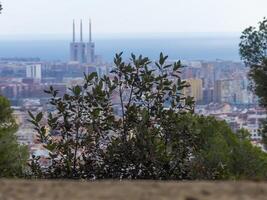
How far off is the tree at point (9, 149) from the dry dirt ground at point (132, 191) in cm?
316

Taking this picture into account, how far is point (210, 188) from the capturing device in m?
4.05

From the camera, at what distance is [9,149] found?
27.7 feet

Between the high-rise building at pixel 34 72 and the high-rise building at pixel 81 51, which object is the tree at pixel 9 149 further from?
the high-rise building at pixel 81 51

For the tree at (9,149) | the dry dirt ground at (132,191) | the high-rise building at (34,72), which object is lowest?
the tree at (9,149)

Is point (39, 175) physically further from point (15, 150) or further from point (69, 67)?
point (69, 67)

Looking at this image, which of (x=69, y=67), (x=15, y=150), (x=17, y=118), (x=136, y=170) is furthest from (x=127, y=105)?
(x=69, y=67)

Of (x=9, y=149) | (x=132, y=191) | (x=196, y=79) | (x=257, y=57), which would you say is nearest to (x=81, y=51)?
(x=196, y=79)

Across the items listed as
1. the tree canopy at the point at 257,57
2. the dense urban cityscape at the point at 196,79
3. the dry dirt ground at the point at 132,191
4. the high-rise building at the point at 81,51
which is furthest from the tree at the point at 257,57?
the high-rise building at the point at 81,51

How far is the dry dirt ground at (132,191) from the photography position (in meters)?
3.90

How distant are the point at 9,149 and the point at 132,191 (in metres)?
4.73

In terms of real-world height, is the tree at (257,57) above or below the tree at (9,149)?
above

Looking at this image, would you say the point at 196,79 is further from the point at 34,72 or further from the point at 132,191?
the point at 132,191

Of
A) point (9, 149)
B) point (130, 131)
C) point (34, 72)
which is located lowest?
point (9, 149)

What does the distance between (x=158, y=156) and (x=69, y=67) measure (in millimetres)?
16432
